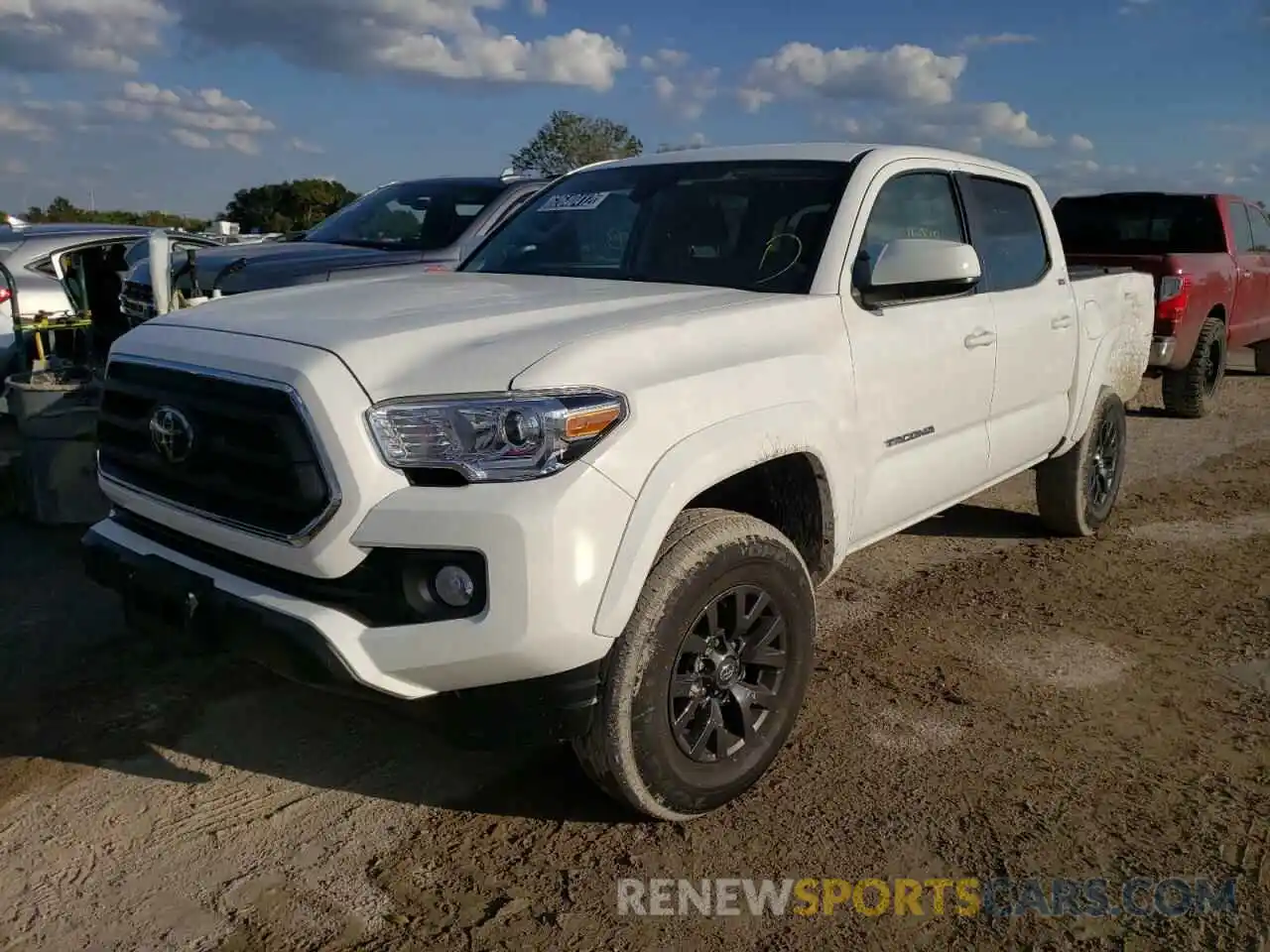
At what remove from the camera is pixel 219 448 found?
275cm

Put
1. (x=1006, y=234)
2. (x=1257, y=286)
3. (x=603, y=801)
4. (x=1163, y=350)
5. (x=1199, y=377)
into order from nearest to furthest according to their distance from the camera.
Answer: (x=603, y=801)
(x=1006, y=234)
(x=1163, y=350)
(x=1199, y=377)
(x=1257, y=286)

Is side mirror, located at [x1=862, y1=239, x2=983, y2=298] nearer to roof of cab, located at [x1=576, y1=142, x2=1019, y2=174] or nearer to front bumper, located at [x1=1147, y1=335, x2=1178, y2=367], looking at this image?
roof of cab, located at [x1=576, y1=142, x2=1019, y2=174]

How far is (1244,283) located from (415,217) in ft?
25.5

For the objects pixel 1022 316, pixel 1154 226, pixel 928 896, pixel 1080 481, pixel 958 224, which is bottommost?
pixel 928 896

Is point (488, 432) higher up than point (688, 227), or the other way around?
point (688, 227)

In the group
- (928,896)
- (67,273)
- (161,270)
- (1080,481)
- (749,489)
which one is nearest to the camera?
(928,896)

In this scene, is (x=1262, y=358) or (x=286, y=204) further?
(x=286, y=204)

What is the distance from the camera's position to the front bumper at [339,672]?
2.53 m

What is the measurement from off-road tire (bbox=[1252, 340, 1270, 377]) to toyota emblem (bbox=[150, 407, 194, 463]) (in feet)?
43.0

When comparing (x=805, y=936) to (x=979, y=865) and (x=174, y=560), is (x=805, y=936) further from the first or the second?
(x=174, y=560)

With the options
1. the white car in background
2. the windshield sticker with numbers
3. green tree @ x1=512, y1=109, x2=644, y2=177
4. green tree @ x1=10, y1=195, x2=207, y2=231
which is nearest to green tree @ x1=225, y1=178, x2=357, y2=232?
green tree @ x1=10, y1=195, x2=207, y2=231

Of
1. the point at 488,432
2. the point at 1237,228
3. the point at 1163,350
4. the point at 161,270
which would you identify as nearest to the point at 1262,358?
the point at 1237,228

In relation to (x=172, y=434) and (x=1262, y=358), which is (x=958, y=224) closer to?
(x=172, y=434)

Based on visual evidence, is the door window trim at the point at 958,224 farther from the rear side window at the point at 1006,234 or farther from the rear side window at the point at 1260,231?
the rear side window at the point at 1260,231
